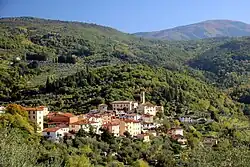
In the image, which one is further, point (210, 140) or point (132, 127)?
point (210, 140)

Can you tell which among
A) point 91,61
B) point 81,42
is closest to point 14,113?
point 91,61

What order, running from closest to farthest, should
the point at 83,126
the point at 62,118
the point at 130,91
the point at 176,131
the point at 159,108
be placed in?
the point at 83,126 < the point at 62,118 < the point at 176,131 < the point at 159,108 < the point at 130,91

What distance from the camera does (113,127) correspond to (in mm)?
32625

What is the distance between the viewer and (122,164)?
26578mm

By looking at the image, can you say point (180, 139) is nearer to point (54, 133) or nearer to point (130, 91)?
point (54, 133)

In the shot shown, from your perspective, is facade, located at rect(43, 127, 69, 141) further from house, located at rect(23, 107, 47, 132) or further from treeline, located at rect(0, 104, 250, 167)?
Answer: house, located at rect(23, 107, 47, 132)

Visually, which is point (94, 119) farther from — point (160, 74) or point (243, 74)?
point (243, 74)

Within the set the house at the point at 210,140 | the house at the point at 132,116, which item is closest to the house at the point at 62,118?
the house at the point at 132,116

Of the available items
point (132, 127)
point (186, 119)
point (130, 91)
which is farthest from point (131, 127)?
point (130, 91)

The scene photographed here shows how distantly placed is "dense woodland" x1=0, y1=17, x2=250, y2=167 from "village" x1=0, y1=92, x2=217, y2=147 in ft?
2.77

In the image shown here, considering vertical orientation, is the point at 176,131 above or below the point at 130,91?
below

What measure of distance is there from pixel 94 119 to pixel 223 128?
16.0 m

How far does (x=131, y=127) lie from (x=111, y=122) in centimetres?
267

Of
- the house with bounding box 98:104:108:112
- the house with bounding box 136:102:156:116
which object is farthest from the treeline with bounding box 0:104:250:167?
the house with bounding box 98:104:108:112
